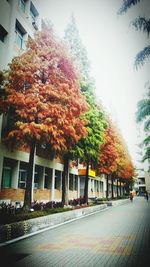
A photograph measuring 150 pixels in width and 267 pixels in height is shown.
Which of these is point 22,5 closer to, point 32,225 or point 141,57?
point 141,57

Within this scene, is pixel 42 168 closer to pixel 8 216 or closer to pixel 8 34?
pixel 8 34

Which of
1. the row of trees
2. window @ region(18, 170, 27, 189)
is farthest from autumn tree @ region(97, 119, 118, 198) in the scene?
the row of trees

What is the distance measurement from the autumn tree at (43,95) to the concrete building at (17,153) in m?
2.56

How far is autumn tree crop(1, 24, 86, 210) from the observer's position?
1380 cm

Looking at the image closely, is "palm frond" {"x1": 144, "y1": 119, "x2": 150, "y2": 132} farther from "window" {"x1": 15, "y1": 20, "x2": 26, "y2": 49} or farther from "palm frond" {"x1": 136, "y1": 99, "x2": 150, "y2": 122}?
"window" {"x1": 15, "y1": 20, "x2": 26, "y2": 49}

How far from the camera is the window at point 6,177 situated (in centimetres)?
1919

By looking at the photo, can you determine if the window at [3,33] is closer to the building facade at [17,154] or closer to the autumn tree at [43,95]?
the building facade at [17,154]

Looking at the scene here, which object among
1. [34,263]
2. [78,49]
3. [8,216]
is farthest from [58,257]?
[78,49]

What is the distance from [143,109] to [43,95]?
8.15m

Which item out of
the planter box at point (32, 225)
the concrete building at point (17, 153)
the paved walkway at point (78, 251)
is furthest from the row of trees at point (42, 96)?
the paved walkway at point (78, 251)

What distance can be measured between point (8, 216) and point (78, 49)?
1874 centimetres

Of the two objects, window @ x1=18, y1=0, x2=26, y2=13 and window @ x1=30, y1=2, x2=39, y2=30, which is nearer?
window @ x1=18, y1=0, x2=26, y2=13

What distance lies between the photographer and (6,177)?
1966 cm

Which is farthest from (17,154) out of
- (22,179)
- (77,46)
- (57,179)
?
(77,46)
